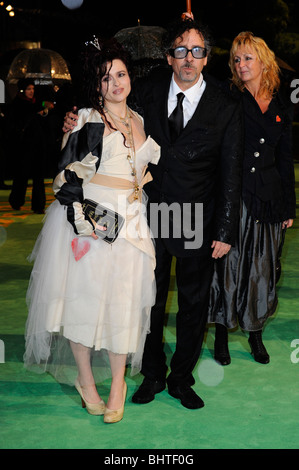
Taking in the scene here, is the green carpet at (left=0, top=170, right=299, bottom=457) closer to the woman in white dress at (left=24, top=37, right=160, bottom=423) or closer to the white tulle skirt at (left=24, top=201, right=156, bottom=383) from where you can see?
the woman in white dress at (left=24, top=37, right=160, bottom=423)

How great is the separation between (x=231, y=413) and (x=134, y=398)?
523 millimetres

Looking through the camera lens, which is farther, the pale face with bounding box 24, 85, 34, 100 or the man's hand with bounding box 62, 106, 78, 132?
the pale face with bounding box 24, 85, 34, 100

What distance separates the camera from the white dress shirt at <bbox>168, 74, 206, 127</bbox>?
11.0 ft

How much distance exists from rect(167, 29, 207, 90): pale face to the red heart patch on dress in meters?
0.94

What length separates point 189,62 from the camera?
3.26 meters

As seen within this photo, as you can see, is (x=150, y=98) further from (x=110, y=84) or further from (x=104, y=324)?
(x=104, y=324)

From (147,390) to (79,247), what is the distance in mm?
930

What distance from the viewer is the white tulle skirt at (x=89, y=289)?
3252mm

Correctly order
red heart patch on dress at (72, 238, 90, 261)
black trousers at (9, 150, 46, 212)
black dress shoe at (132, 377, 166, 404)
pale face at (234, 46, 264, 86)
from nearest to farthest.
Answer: red heart patch on dress at (72, 238, 90, 261)
black dress shoe at (132, 377, 166, 404)
pale face at (234, 46, 264, 86)
black trousers at (9, 150, 46, 212)

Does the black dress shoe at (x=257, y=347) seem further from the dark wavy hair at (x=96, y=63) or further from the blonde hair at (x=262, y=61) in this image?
the dark wavy hair at (x=96, y=63)

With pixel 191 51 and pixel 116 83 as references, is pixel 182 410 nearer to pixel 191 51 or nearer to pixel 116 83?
pixel 116 83

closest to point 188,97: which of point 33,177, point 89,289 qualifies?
point 89,289

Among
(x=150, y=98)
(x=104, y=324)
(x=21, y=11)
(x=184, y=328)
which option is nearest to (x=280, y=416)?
(x=184, y=328)

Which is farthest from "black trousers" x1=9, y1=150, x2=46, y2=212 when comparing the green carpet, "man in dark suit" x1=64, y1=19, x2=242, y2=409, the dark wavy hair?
the dark wavy hair
